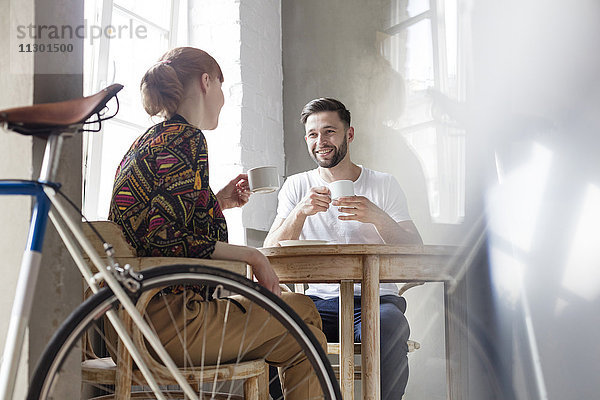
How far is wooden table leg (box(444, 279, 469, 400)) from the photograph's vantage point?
1803 mm

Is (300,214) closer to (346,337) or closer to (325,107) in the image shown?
(346,337)

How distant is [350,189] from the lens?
6.36 feet

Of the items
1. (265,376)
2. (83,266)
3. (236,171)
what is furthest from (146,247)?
(236,171)

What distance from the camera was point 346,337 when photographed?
73.5 inches

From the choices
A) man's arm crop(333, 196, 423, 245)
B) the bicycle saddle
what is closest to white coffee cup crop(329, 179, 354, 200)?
man's arm crop(333, 196, 423, 245)

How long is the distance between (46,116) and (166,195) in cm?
37

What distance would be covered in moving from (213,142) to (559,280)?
6.47 feet

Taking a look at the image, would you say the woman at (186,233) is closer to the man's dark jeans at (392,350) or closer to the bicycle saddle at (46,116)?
the bicycle saddle at (46,116)

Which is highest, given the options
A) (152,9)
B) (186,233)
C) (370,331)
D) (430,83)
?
(152,9)

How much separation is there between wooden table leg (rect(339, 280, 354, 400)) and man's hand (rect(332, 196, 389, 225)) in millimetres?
304

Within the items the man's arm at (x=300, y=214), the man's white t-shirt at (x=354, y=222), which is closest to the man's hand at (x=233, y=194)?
the man's arm at (x=300, y=214)

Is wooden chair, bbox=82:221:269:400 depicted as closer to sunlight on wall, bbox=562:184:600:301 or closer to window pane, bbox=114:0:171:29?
sunlight on wall, bbox=562:184:600:301

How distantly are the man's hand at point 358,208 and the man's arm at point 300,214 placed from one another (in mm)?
78

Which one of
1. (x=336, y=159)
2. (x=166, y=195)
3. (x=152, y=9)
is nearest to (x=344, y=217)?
(x=336, y=159)
